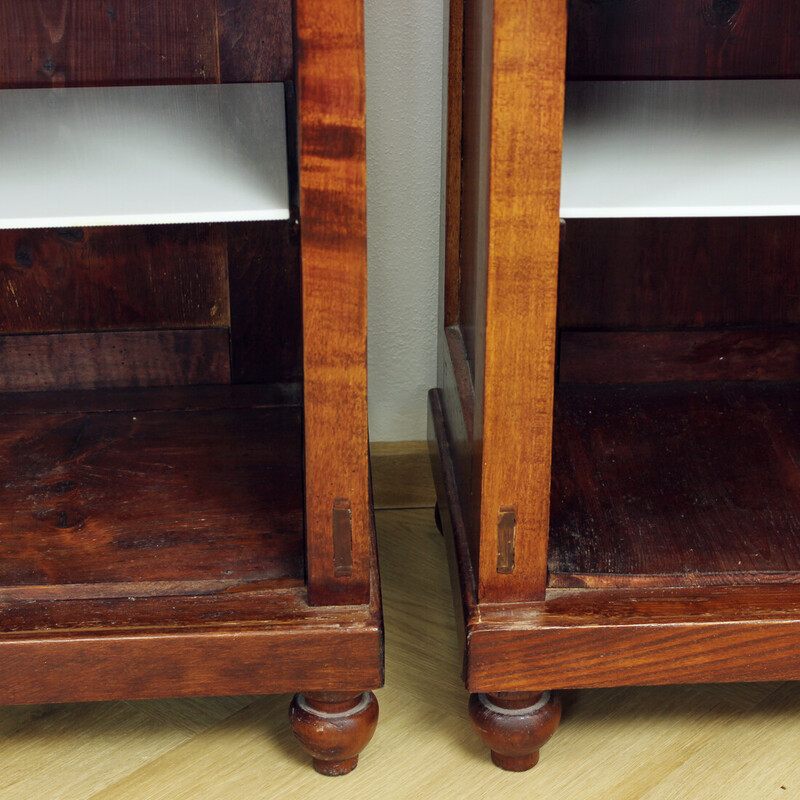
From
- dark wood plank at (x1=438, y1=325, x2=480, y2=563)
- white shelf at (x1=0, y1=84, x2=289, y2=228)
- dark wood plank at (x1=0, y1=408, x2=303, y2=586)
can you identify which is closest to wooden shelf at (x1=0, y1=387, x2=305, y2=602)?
dark wood plank at (x1=0, y1=408, x2=303, y2=586)

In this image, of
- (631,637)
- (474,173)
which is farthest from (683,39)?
(631,637)

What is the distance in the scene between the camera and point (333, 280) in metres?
0.64

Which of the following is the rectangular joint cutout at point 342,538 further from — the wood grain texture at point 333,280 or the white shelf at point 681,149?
the white shelf at point 681,149

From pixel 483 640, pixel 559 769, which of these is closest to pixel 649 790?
pixel 559 769

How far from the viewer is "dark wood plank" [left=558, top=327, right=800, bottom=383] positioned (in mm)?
1065

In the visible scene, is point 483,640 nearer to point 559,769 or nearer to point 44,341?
point 559,769

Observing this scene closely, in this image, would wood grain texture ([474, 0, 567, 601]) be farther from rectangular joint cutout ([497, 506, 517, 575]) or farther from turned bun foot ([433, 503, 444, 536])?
turned bun foot ([433, 503, 444, 536])

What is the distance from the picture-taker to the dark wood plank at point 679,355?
3.50 feet

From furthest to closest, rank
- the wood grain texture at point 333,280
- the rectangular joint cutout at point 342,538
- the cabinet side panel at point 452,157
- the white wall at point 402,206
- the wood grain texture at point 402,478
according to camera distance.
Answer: the wood grain texture at point 402,478 → the white wall at point 402,206 → the cabinet side panel at point 452,157 → the rectangular joint cutout at point 342,538 → the wood grain texture at point 333,280

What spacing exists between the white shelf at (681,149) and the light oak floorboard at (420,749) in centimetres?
42

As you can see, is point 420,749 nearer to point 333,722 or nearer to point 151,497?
point 333,722

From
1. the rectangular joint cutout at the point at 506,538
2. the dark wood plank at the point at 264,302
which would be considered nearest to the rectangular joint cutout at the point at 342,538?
the rectangular joint cutout at the point at 506,538

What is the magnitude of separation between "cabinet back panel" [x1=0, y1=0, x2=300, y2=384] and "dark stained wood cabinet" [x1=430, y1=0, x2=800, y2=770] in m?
0.18

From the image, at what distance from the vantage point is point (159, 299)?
1.04 meters
